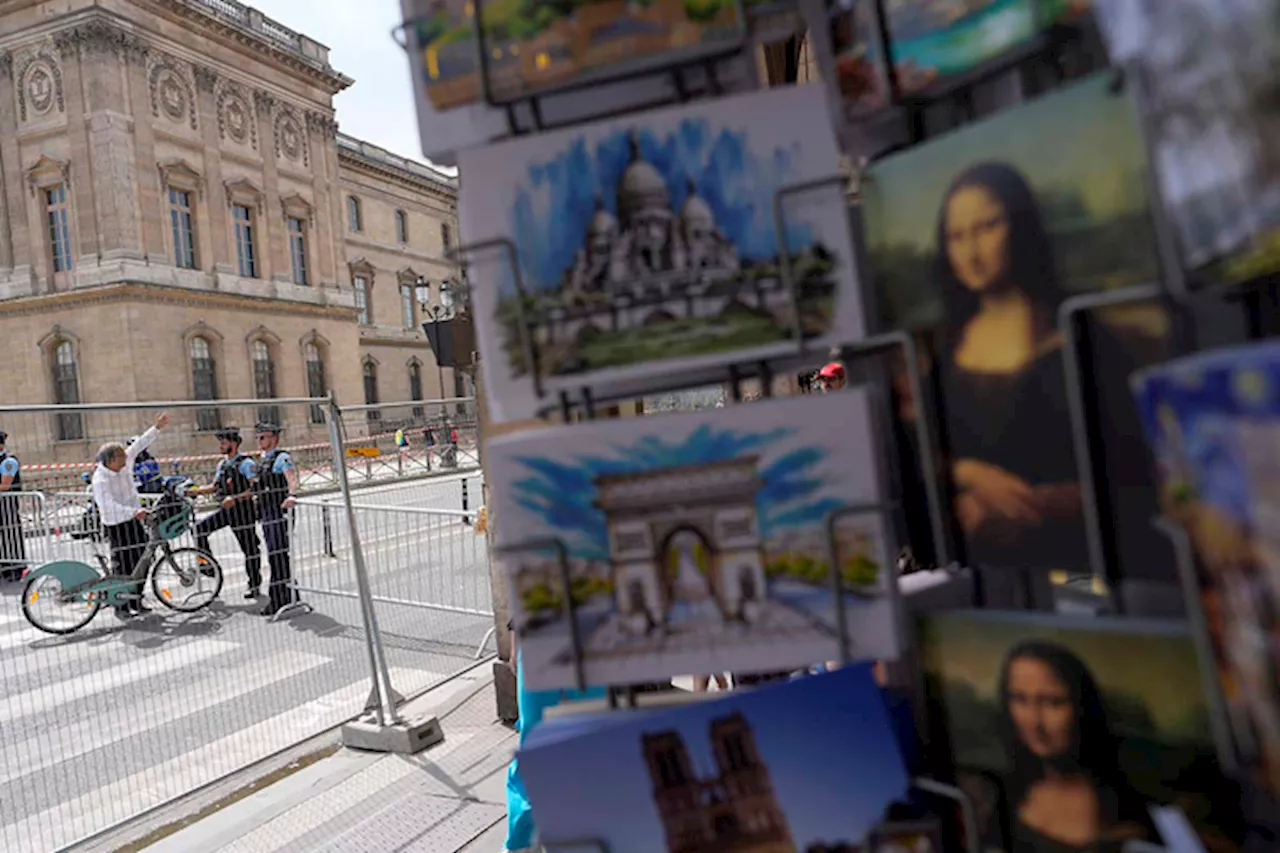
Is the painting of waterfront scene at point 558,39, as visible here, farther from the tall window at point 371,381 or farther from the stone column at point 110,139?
the tall window at point 371,381

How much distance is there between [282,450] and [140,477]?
59.2 inches

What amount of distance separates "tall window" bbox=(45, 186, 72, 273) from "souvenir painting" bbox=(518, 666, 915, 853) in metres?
A: 32.2

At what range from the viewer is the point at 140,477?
710 cm

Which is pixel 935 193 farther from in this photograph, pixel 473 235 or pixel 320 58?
pixel 320 58

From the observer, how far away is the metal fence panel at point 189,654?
4289 mm

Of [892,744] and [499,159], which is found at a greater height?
[499,159]

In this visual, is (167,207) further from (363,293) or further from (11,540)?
(11,540)

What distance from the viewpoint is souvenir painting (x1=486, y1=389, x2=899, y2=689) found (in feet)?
2.88

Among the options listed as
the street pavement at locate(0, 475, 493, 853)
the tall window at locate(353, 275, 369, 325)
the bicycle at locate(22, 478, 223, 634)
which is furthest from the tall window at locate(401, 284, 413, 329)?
the bicycle at locate(22, 478, 223, 634)

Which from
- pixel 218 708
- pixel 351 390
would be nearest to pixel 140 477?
pixel 218 708

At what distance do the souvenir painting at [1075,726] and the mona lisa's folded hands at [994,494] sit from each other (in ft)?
0.33

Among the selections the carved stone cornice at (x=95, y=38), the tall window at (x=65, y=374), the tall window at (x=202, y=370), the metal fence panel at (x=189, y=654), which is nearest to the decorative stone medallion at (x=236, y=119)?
the carved stone cornice at (x=95, y=38)

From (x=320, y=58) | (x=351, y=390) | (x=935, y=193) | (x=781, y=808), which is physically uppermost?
(x=320, y=58)

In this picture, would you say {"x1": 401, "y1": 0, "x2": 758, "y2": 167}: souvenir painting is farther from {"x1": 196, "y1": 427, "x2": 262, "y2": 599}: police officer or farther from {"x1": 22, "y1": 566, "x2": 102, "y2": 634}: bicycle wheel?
{"x1": 196, "y1": 427, "x2": 262, "y2": 599}: police officer
